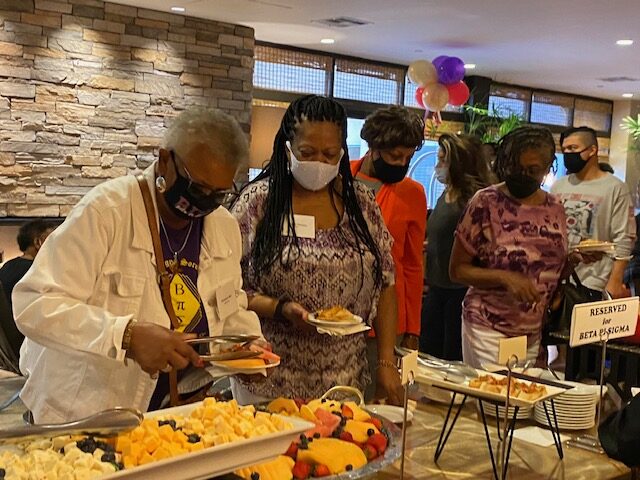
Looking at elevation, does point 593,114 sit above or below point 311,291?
above

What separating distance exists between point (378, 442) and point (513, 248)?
3.58 feet

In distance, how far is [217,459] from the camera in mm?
1180

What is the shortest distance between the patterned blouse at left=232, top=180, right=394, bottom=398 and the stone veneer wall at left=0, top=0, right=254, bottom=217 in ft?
12.6

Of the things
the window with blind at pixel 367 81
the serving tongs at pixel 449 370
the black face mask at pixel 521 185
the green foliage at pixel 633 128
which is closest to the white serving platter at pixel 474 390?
the serving tongs at pixel 449 370

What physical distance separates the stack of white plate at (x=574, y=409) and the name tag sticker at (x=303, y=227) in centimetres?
73

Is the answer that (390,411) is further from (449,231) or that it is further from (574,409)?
(449,231)

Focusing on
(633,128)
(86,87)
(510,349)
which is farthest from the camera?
(633,128)

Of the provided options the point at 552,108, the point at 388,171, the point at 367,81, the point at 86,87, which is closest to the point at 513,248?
the point at 388,171

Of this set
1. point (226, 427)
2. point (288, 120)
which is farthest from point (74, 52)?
point (226, 427)

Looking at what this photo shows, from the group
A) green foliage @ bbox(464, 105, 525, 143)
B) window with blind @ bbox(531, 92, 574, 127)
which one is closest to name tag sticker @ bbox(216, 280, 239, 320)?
green foliage @ bbox(464, 105, 525, 143)

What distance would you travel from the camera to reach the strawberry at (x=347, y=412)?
153 cm

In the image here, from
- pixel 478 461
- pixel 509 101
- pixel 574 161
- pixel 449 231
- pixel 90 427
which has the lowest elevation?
pixel 478 461

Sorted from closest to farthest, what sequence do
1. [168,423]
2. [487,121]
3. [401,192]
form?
[168,423]
[401,192]
[487,121]

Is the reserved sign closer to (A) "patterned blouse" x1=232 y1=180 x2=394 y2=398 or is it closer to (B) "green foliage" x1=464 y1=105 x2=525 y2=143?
(A) "patterned blouse" x1=232 y1=180 x2=394 y2=398
